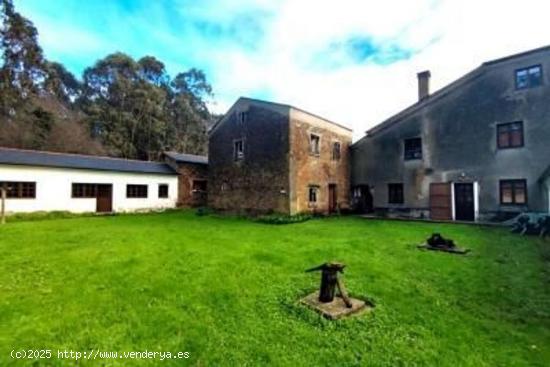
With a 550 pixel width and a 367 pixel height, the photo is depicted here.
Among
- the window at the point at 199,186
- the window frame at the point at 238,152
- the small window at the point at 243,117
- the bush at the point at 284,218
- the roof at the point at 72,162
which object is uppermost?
the small window at the point at 243,117

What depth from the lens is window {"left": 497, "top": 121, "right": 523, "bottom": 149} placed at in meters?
14.2

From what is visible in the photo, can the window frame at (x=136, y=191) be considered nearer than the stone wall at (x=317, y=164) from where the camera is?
No

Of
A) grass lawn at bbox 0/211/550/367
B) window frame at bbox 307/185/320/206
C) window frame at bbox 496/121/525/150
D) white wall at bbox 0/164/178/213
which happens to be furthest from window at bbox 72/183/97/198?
window frame at bbox 496/121/525/150

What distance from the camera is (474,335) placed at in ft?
12.9

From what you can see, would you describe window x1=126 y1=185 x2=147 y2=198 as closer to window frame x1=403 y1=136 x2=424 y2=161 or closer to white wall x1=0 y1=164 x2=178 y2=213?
white wall x1=0 y1=164 x2=178 y2=213

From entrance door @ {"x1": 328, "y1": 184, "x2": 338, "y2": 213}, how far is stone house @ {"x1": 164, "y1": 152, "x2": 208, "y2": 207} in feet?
35.5

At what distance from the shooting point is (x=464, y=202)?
618 inches

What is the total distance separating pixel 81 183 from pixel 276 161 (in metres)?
12.1

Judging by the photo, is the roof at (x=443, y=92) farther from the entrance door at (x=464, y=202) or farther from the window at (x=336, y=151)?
the entrance door at (x=464, y=202)

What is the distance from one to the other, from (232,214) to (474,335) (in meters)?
16.6

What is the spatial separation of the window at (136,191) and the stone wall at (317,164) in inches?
439

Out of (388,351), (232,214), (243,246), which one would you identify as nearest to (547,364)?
(388,351)

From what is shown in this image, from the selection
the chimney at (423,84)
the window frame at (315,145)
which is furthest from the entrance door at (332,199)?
the chimney at (423,84)

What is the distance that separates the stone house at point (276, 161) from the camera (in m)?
17.3
